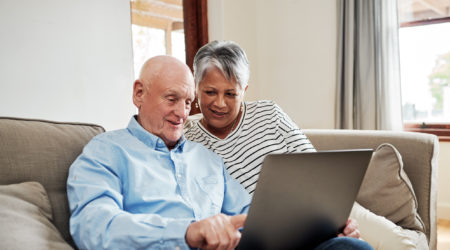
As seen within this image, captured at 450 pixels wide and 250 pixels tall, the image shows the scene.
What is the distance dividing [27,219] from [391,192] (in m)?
1.27

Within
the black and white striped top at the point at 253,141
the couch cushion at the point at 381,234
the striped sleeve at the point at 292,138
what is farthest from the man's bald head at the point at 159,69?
the couch cushion at the point at 381,234

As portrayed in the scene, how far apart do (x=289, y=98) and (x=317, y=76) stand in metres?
0.32

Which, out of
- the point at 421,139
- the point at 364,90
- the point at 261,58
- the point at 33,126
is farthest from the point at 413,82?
the point at 33,126

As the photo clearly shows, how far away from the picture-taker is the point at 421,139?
168 centimetres

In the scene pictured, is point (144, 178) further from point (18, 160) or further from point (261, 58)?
point (261, 58)

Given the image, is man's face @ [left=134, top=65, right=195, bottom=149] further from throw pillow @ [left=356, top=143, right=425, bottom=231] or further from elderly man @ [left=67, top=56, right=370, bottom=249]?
throw pillow @ [left=356, top=143, right=425, bottom=231]

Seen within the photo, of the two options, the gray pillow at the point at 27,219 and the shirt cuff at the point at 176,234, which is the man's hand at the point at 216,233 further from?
the gray pillow at the point at 27,219

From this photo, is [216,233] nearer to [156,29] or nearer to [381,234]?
[381,234]

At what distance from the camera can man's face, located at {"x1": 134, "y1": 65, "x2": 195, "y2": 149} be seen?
3.97 ft

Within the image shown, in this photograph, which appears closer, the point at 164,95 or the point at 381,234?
the point at 164,95

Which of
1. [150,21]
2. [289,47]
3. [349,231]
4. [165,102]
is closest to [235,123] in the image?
[165,102]

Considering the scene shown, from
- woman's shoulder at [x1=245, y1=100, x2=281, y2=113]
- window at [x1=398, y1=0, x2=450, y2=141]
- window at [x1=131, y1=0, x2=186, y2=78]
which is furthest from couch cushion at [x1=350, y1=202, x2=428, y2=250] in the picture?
window at [x1=398, y1=0, x2=450, y2=141]

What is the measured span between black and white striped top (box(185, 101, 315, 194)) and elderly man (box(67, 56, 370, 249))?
0.07 meters

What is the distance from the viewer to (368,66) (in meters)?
3.27
